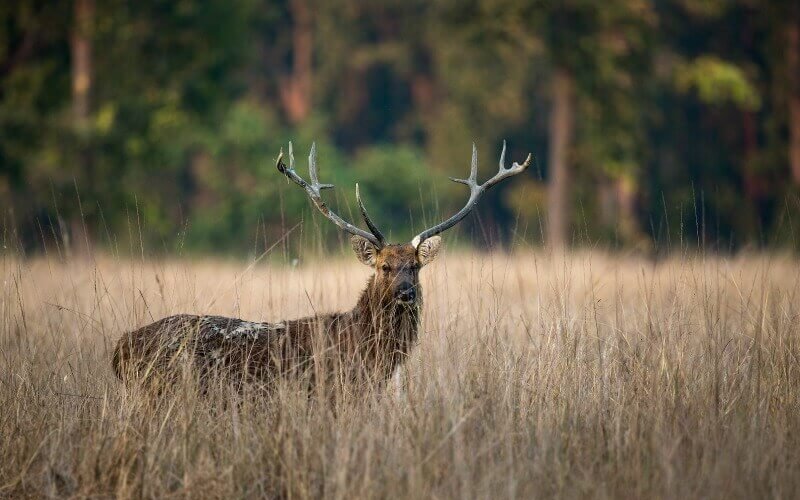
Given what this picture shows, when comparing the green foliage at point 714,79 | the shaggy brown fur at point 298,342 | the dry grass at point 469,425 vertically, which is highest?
the green foliage at point 714,79

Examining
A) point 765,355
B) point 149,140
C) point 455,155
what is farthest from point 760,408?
point 455,155

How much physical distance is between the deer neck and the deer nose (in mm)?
38

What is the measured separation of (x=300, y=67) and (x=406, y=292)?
31719 mm

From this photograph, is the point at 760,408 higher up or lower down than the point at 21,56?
lower down

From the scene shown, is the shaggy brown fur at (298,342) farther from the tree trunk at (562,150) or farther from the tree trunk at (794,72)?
the tree trunk at (794,72)

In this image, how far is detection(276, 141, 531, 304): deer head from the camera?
6895mm

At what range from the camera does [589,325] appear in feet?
22.6

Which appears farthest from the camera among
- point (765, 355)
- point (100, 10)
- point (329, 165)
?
point (329, 165)

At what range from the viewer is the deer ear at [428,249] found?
23.8ft

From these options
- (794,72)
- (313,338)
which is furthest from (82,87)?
(313,338)

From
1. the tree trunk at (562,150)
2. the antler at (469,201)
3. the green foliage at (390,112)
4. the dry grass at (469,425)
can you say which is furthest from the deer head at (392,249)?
the tree trunk at (562,150)

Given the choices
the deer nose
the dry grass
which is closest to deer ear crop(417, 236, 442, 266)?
the deer nose

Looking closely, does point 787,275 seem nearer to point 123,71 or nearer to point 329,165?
point 123,71

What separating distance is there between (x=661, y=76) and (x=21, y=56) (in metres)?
14.6
